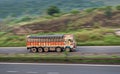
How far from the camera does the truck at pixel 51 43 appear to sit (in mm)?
32938

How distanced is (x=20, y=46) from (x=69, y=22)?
14.5 m

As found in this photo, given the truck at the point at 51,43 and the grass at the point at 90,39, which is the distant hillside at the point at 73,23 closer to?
the grass at the point at 90,39

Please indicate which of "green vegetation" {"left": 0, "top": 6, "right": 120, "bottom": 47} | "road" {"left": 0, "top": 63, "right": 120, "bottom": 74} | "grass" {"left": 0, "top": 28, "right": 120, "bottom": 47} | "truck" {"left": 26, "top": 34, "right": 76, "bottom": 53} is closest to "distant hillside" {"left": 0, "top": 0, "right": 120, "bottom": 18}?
"green vegetation" {"left": 0, "top": 6, "right": 120, "bottom": 47}

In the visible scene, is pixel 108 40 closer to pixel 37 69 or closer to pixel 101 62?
pixel 101 62

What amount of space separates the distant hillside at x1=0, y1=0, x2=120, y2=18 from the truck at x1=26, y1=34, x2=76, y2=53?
2062 inches

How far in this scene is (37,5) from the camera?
323 ft

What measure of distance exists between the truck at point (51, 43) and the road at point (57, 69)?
8803mm

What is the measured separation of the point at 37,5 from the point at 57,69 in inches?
3083

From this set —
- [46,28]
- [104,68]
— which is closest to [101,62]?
[104,68]

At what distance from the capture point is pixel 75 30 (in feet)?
154

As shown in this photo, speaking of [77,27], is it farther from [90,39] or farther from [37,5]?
[37,5]

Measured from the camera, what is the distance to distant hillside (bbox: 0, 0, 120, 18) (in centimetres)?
8900

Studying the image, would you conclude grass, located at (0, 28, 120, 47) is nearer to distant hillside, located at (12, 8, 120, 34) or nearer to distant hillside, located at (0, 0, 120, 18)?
distant hillside, located at (12, 8, 120, 34)

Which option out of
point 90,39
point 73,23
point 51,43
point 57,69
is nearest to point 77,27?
point 73,23
